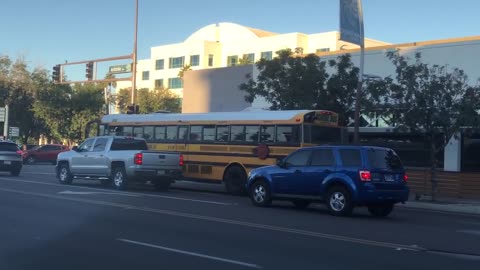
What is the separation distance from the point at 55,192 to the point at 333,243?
11.5m

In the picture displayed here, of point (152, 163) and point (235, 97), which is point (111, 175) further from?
point (235, 97)

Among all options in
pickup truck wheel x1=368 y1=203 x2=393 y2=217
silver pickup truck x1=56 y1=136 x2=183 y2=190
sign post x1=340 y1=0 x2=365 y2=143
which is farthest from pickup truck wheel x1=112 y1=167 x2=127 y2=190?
pickup truck wheel x1=368 y1=203 x2=393 y2=217

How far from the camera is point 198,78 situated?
36812 mm

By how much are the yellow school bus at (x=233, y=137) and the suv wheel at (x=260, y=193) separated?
2828mm

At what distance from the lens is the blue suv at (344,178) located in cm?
1525

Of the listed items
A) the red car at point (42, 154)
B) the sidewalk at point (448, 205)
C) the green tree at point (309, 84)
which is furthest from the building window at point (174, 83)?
the sidewalk at point (448, 205)

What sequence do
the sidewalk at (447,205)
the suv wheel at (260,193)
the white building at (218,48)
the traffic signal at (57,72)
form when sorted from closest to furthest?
the suv wheel at (260,193) < the sidewalk at (447,205) < the traffic signal at (57,72) < the white building at (218,48)

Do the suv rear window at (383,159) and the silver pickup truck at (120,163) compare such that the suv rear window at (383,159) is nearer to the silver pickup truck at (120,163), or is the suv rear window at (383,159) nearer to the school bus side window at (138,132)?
the silver pickup truck at (120,163)

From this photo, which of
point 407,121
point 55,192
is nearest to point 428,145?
point 407,121

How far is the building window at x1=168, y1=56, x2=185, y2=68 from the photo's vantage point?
89.3m

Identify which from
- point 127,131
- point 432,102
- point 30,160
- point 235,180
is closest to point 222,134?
point 235,180

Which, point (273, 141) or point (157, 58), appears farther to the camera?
point (157, 58)

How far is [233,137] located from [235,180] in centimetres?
152

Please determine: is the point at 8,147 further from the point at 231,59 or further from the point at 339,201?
the point at 231,59
